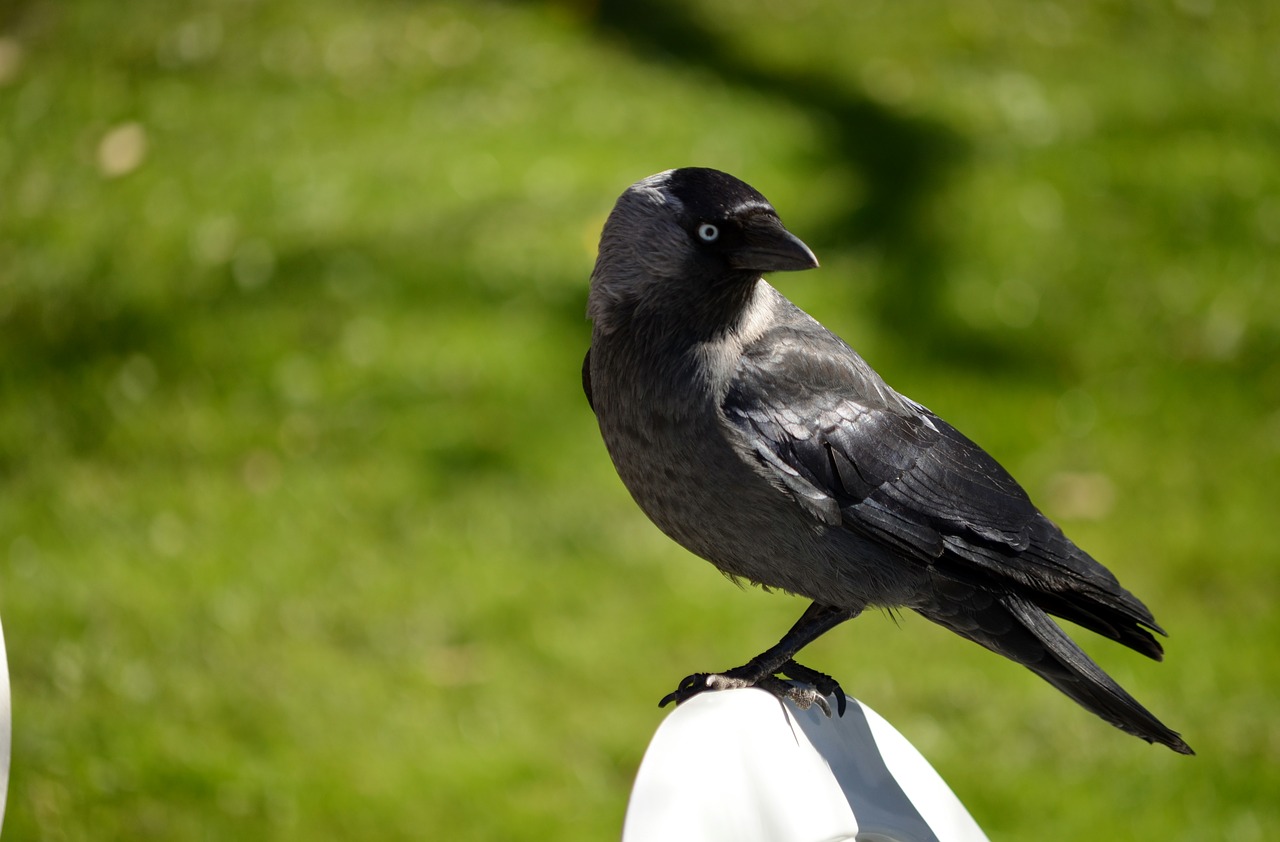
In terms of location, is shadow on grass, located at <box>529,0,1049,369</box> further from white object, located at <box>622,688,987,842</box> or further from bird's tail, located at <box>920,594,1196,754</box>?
white object, located at <box>622,688,987,842</box>

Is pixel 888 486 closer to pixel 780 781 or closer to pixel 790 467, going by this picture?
pixel 790 467

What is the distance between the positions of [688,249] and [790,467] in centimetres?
44

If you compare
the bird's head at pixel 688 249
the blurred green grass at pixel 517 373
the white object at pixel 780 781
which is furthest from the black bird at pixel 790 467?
the blurred green grass at pixel 517 373

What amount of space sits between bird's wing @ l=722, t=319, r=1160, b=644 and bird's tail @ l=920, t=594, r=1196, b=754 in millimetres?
50

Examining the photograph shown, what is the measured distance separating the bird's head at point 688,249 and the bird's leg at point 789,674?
67cm

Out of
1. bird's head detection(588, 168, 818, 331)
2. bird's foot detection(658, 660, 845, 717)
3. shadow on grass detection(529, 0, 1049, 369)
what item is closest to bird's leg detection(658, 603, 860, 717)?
bird's foot detection(658, 660, 845, 717)

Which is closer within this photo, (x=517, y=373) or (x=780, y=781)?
(x=780, y=781)

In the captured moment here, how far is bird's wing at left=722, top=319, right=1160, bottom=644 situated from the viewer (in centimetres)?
234

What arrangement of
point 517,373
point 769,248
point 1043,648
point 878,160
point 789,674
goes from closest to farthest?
point 769,248 < point 1043,648 < point 789,674 < point 517,373 < point 878,160

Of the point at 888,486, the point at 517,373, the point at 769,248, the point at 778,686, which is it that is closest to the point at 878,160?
the point at 517,373

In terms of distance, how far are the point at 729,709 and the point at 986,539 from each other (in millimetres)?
602

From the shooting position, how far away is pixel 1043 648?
8.09 feet

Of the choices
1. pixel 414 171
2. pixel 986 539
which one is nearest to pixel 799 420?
pixel 986 539

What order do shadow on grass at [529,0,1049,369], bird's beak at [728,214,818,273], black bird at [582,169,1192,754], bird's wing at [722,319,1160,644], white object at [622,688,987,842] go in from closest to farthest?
white object at [622,688,987,842] → bird's beak at [728,214,818,273] → black bird at [582,169,1192,754] → bird's wing at [722,319,1160,644] → shadow on grass at [529,0,1049,369]
